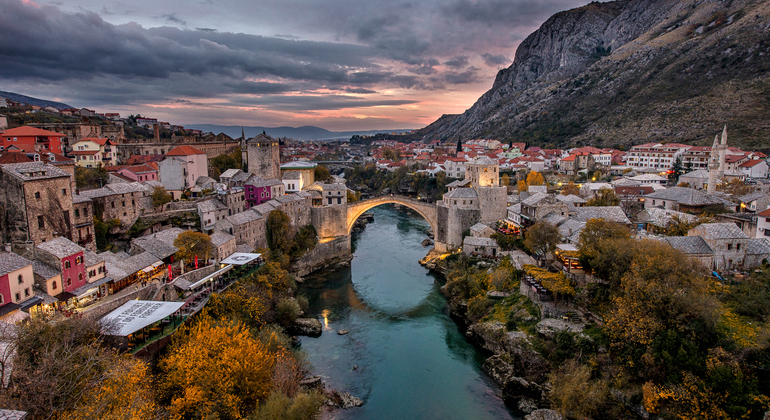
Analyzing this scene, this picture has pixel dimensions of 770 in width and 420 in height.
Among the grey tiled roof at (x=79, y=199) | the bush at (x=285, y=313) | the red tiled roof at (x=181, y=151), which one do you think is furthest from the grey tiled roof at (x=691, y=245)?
the red tiled roof at (x=181, y=151)

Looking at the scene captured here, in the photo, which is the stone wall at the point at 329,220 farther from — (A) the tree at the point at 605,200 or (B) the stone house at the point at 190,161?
(A) the tree at the point at 605,200

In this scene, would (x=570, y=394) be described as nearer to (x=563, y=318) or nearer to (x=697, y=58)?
(x=563, y=318)

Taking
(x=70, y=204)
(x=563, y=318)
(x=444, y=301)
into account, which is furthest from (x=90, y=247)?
(x=563, y=318)

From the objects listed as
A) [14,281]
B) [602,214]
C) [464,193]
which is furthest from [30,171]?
[602,214]

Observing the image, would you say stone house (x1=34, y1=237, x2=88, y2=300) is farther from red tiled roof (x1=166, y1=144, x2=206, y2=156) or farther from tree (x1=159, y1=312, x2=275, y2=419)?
red tiled roof (x1=166, y1=144, x2=206, y2=156)

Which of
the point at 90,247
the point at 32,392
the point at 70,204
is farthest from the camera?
the point at 90,247

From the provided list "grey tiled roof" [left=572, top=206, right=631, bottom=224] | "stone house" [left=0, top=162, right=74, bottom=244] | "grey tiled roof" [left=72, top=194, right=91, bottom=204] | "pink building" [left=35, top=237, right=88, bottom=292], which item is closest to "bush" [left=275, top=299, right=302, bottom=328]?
"pink building" [left=35, top=237, right=88, bottom=292]
